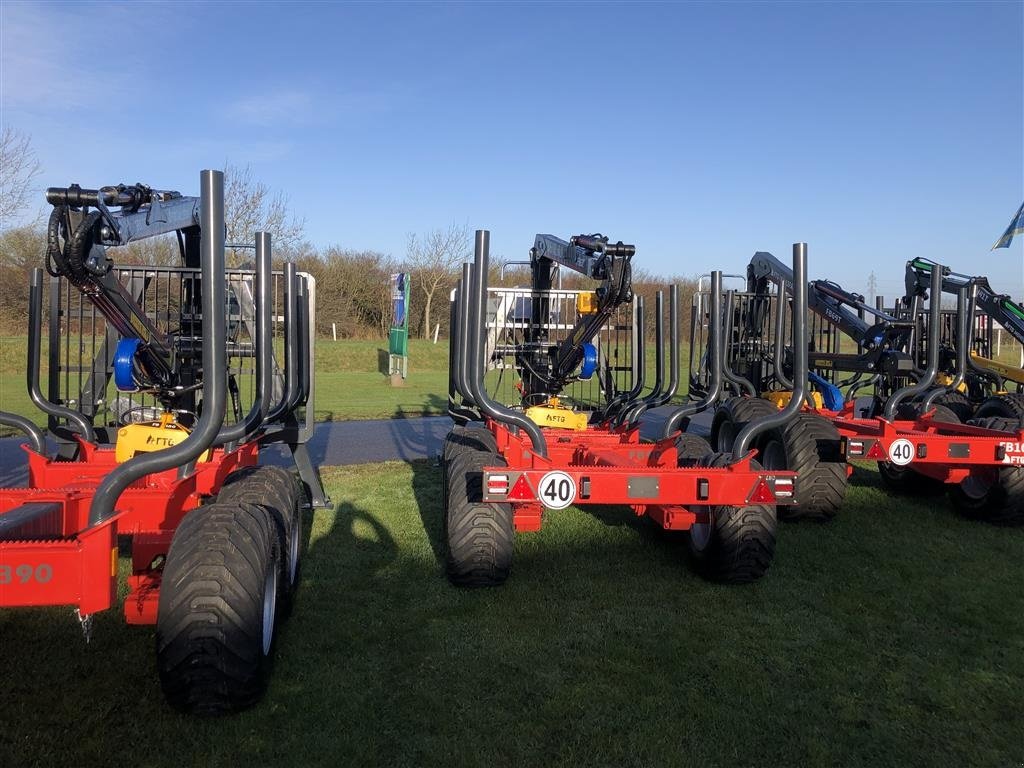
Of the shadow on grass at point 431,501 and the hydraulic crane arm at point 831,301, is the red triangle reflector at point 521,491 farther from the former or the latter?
the hydraulic crane arm at point 831,301

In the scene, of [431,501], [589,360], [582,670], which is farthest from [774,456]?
[582,670]

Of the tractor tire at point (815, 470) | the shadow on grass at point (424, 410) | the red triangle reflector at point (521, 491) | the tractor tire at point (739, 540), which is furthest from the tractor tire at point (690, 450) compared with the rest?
the shadow on grass at point (424, 410)

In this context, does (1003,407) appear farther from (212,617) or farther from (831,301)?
(212,617)

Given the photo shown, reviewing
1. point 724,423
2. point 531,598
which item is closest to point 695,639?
point 531,598

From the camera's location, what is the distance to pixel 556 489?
16.2ft

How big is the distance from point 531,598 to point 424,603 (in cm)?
70

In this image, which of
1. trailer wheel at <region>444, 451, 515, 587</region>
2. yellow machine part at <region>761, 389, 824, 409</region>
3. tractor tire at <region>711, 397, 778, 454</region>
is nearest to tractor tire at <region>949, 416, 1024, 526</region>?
tractor tire at <region>711, 397, 778, 454</region>

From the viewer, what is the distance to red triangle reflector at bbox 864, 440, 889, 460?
6707 millimetres

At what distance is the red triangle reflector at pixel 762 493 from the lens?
16.5 ft

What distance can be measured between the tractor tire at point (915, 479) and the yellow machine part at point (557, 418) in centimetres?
336

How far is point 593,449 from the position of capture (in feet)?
22.3

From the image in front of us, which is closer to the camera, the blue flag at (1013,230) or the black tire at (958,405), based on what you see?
the black tire at (958,405)

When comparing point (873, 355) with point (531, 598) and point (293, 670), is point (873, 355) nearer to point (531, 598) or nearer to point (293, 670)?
point (531, 598)

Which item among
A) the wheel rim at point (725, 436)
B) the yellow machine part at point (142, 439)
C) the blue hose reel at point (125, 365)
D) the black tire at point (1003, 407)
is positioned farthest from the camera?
the wheel rim at point (725, 436)
